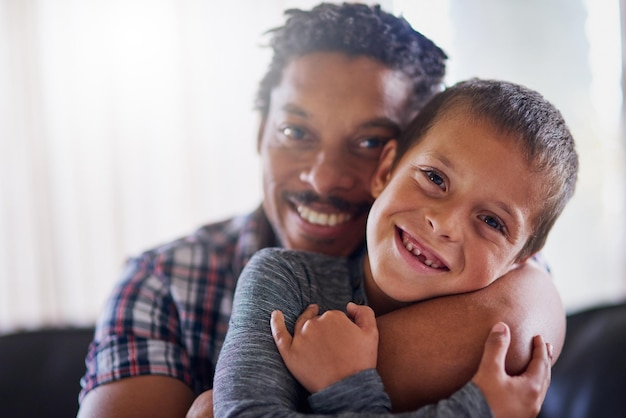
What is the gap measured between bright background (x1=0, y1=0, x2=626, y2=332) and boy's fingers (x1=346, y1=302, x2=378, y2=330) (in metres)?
1.81

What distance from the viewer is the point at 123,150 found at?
2.66 metres

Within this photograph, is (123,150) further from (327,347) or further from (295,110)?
(327,347)

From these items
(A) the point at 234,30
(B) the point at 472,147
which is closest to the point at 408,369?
(B) the point at 472,147

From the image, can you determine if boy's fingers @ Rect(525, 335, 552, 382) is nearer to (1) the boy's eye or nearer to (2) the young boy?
(2) the young boy

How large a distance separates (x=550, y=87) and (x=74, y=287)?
2.21m

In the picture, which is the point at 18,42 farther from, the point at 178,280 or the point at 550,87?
the point at 550,87

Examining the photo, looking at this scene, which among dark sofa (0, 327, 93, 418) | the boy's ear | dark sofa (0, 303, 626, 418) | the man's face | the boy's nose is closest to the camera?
the boy's nose

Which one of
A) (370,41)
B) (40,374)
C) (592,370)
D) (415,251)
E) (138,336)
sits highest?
(370,41)

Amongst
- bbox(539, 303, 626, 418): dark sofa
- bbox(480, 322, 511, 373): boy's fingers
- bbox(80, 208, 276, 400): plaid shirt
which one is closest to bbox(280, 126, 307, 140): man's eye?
bbox(80, 208, 276, 400): plaid shirt

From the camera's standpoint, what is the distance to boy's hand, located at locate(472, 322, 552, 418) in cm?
69

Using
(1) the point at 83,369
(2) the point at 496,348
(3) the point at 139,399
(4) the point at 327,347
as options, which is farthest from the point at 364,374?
(1) the point at 83,369

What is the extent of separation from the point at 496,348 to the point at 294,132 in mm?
612

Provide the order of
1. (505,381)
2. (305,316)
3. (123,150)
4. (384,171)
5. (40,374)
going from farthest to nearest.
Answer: (123,150), (40,374), (384,171), (305,316), (505,381)

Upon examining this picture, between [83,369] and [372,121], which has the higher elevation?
[372,121]
